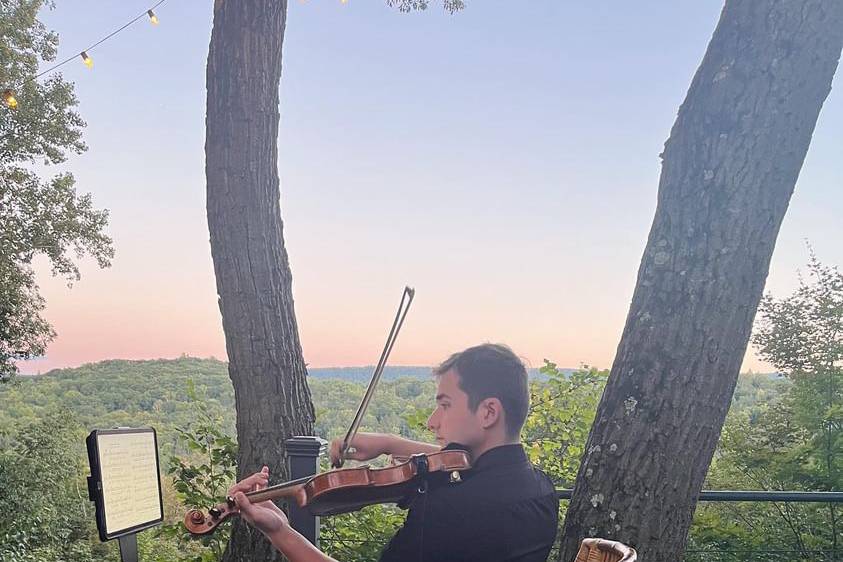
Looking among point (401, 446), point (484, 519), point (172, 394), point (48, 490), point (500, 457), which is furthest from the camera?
point (48, 490)

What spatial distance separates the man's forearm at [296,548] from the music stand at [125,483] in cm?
55

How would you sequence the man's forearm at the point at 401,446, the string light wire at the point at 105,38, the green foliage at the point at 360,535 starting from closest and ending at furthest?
the man's forearm at the point at 401,446 < the green foliage at the point at 360,535 < the string light wire at the point at 105,38

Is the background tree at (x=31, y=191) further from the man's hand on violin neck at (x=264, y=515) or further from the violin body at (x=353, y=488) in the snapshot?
the man's hand on violin neck at (x=264, y=515)

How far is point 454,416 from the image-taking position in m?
1.82

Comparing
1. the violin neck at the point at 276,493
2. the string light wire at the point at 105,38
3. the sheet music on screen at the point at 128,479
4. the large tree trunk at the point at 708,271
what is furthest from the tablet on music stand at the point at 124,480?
the string light wire at the point at 105,38

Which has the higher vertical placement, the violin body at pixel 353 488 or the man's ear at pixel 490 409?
the man's ear at pixel 490 409

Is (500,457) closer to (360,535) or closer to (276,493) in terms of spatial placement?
(276,493)

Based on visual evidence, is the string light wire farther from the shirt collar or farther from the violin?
the shirt collar

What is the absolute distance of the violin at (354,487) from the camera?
1.78 m

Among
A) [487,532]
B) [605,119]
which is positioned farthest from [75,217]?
[487,532]

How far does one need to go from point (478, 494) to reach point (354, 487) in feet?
1.53

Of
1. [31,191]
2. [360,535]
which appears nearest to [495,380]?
[360,535]

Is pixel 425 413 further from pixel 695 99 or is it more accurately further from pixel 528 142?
pixel 528 142

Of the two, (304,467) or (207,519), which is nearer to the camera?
(207,519)
